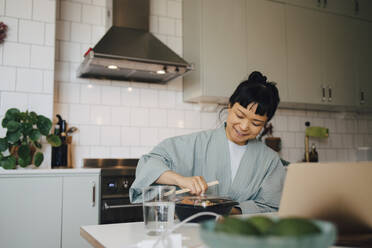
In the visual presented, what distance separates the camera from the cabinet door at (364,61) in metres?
4.05

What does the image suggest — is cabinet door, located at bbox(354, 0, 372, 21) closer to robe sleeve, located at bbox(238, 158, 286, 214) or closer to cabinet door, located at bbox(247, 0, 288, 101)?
cabinet door, located at bbox(247, 0, 288, 101)

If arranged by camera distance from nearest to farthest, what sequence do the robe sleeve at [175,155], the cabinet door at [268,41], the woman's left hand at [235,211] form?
1. the woman's left hand at [235,211]
2. the robe sleeve at [175,155]
3. the cabinet door at [268,41]

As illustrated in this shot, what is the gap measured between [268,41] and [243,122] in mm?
2014

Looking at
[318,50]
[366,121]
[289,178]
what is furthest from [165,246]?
[366,121]

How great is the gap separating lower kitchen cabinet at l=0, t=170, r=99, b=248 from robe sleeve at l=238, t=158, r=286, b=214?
50.9 inches

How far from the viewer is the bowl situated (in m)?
0.49

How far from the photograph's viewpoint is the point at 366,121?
15.1 ft

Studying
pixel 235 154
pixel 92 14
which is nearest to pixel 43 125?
pixel 92 14

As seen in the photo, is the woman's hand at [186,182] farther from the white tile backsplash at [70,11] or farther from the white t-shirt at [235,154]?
the white tile backsplash at [70,11]

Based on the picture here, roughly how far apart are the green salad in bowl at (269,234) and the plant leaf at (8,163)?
7.36 ft

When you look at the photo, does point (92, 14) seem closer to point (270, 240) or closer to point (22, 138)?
point (22, 138)

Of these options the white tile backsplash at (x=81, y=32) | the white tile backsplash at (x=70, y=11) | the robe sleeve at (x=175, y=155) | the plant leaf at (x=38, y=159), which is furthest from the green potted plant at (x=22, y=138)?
the robe sleeve at (x=175, y=155)

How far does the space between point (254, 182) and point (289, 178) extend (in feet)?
2.99

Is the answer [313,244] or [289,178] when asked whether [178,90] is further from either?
[313,244]
